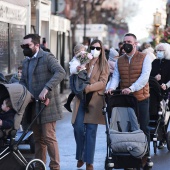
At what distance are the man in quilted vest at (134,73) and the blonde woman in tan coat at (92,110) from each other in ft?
0.70

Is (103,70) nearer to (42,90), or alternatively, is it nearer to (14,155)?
(42,90)

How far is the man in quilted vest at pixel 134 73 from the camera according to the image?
11.1m

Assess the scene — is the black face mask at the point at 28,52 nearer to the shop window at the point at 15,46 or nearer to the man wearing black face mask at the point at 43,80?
the man wearing black face mask at the point at 43,80

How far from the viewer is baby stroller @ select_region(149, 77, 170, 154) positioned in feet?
41.2

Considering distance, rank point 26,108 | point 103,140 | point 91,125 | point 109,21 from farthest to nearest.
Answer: point 109,21, point 103,140, point 91,125, point 26,108

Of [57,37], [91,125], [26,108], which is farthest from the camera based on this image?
[57,37]

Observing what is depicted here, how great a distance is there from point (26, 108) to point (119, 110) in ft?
4.35

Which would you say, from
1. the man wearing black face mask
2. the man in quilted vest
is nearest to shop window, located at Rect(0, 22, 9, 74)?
the man in quilted vest

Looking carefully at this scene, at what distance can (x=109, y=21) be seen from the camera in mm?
85375

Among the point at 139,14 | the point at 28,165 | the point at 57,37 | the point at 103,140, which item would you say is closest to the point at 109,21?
the point at 139,14

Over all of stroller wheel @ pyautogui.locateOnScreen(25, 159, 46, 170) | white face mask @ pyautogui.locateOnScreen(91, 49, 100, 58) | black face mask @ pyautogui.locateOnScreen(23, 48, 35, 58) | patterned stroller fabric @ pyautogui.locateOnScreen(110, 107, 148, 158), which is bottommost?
stroller wheel @ pyautogui.locateOnScreen(25, 159, 46, 170)

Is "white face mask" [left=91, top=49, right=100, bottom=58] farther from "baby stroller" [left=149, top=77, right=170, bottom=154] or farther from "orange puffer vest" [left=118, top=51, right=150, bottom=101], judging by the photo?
"baby stroller" [left=149, top=77, right=170, bottom=154]

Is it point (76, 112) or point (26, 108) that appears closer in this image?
point (26, 108)

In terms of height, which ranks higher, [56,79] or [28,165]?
[56,79]
